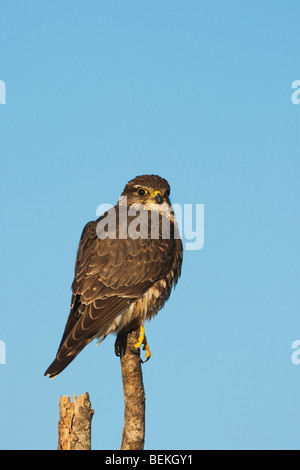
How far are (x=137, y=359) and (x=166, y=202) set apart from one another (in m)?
2.27

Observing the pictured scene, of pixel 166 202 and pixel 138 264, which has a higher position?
pixel 166 202

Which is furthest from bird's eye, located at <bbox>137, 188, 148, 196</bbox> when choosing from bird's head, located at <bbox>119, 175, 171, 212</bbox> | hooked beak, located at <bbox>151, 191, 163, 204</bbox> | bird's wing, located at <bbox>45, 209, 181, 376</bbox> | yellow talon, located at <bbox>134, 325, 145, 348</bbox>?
yellow talon, located at <bbox>134, 325, 145, 348</bbox>

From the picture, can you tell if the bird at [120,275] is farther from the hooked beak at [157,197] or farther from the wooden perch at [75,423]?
the wooden perch at [75,423]

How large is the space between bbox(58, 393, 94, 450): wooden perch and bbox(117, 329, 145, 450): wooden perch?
546 millimetres

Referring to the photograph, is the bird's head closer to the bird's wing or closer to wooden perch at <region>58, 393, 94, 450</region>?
the bird's wing

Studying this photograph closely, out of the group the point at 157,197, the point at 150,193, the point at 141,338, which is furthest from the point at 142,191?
the point at 141,338

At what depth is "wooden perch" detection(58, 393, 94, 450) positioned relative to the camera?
6.10 m

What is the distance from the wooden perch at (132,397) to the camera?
6.54 meters

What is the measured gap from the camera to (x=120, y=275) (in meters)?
7.36

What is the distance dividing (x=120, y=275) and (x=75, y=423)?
1828mm

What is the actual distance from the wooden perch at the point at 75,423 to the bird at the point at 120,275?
0.53 metres
